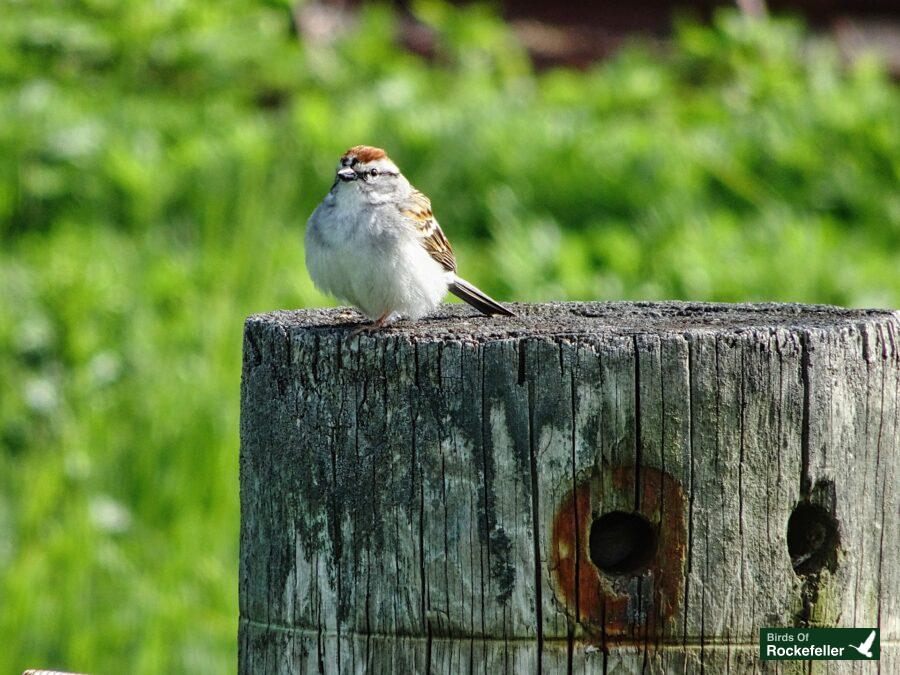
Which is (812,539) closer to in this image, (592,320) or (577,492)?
(577,492)

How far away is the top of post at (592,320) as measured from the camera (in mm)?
2736

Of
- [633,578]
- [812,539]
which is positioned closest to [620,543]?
[633,578]

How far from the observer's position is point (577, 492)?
262 centimetres

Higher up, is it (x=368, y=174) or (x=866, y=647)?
(x=368, y=174)

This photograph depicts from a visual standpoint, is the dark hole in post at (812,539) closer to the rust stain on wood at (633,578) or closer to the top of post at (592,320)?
the rust stain on wood at (633,578)

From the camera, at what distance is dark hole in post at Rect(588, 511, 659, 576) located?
2.71 metres

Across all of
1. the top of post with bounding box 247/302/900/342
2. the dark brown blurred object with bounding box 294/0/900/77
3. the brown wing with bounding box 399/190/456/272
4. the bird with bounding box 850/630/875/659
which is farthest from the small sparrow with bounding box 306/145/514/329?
the dark brown blurred object with bounding box 294/0/900/77

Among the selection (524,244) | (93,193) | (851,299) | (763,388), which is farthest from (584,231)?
(763,388)

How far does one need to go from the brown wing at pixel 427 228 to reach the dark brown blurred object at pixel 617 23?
29.6 ft

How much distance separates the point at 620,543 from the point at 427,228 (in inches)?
66.3

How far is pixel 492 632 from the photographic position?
264 cm

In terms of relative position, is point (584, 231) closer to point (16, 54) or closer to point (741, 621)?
point (16, 54)

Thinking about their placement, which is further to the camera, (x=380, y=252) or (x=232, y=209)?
(x=232, y=209)

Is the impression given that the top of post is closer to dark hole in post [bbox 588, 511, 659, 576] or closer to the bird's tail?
the bird's tail
